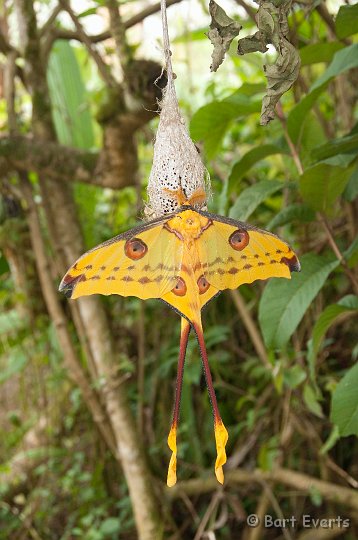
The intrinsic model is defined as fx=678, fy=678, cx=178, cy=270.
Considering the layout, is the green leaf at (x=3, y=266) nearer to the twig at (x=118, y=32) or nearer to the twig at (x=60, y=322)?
the twig at (x=60, y=322)

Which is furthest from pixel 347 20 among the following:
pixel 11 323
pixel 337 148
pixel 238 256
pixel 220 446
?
pixel 11 323

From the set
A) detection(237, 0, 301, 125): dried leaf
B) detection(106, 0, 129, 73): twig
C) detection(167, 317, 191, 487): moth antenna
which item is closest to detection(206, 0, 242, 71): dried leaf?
detection(237, 0, 301, 125): dried leaf

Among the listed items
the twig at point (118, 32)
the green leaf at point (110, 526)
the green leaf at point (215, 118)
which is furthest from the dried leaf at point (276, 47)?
the green leaf at point (110, 526)

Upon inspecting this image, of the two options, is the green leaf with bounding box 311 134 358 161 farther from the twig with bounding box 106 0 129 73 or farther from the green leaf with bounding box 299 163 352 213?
the twig with bounding box 106 0 129 73

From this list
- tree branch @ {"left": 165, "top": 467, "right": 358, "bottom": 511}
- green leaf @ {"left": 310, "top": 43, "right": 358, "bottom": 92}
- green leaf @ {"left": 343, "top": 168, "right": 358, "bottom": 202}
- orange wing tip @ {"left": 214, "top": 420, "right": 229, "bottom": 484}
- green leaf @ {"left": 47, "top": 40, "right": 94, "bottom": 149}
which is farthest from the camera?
green leaf @ {"left": 47, "top": 40, "right": 94, "bottom": 149}

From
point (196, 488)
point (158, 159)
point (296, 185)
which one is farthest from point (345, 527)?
point (158, 159)

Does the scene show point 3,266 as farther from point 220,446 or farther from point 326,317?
point 220,446

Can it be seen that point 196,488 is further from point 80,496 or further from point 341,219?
point 341,219
